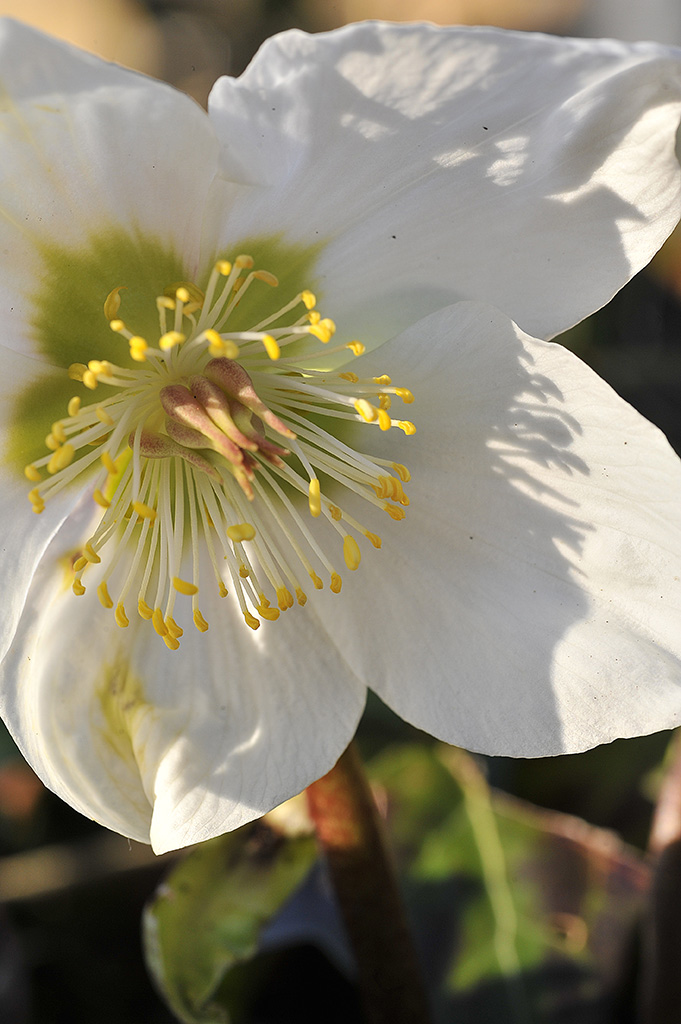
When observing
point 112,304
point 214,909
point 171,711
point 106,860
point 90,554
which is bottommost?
point 106,860

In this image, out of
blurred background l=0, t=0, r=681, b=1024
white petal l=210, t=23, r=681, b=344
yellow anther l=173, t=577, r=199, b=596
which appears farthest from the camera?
blurred background l=0, t=0, r=681, b=1024

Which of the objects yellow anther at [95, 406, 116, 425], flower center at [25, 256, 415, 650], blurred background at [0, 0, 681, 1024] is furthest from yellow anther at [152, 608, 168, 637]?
blurred background at [0, 0, 681, 1024]

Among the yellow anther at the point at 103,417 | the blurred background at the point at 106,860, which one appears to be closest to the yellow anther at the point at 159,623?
the yellow anther at the point at 103,417

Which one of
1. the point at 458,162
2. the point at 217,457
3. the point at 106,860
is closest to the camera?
the point at 458,162

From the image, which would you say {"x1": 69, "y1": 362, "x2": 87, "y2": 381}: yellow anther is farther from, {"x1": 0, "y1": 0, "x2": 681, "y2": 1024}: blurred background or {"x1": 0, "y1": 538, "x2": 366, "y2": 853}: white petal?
{"x1": 0, "y1": 0, "x2": 681, "y2": 1024}: blurred background

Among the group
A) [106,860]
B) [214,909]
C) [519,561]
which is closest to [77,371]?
[519,561]

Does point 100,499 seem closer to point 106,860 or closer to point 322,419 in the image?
point 322,419

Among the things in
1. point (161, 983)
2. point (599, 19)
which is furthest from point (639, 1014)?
point (599, 19)
